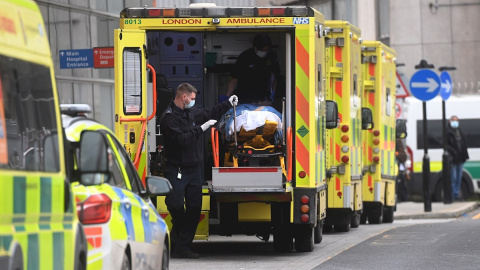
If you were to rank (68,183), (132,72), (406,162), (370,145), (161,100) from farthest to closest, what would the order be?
(406,162), (370,145), (161,100), (132,72), (68,183)

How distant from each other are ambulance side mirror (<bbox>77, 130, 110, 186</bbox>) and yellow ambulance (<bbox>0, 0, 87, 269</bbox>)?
5.8 inches

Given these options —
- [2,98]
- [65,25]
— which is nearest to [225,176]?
[2,98]

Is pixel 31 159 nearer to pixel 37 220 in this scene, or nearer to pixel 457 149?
pixel 37 220

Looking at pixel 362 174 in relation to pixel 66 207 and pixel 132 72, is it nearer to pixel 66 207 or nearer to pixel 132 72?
pixel 132 72

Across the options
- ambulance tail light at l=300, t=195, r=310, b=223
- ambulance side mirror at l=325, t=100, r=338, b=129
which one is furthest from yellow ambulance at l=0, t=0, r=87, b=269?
ambulance side mirror at l=325, t=100, r=338, b=129

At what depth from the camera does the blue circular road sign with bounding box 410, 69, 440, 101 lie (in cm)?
2880

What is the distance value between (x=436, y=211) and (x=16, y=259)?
22.3 m

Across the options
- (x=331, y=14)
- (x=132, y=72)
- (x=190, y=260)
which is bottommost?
(x=190, y=260)

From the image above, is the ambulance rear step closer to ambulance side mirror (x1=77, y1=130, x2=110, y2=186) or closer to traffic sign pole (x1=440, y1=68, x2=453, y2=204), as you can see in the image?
ambulance side mirror (x1=77, y1=130, x2=110, y2=186)

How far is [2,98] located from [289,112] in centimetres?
876

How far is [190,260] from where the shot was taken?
15.2 metres

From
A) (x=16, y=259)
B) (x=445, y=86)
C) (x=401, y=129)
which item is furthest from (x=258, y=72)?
(x=445, y=86)

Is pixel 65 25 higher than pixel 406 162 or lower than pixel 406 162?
higher

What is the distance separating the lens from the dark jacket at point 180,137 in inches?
590
